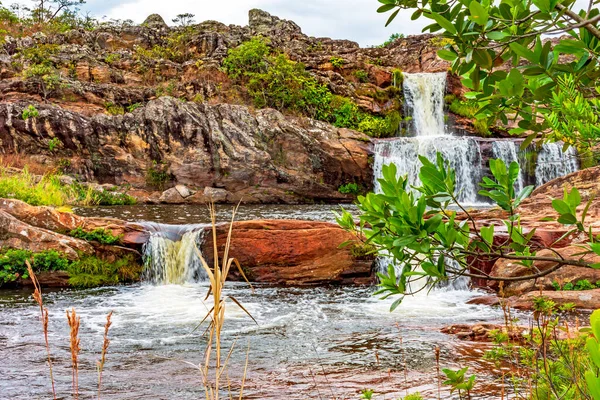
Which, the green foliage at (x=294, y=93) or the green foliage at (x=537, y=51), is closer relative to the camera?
the green foliage at (x=537, y=51)

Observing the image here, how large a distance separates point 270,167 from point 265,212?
4786 millimetres

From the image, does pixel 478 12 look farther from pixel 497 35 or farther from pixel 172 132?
pixel 172 132

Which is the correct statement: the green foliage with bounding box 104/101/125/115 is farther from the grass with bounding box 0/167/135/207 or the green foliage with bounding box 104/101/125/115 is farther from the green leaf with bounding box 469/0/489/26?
the green leaf with bounding box 469/0/489/26

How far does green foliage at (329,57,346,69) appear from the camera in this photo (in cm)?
2850

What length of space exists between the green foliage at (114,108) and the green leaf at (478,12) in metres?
24.0

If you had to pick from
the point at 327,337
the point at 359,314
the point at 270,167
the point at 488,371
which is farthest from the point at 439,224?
the point at 270,167

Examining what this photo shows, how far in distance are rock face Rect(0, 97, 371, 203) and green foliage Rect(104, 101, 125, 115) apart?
1437 millimetres

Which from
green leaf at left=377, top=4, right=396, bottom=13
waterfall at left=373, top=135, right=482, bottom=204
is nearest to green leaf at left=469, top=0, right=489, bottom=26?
green leaf at left=377, top=4, right=396, bottom=13

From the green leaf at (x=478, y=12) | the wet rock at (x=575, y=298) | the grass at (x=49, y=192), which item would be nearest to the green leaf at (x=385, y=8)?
the green leaf at (x=478, y=12)

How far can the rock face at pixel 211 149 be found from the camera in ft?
72.0

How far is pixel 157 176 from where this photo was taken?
2214 centimetres

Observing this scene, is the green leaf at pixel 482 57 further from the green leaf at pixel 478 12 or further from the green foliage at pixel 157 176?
the green foliage at pixel 157 176

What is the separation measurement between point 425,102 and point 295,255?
56.8ft

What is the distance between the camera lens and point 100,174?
72.0 feet
